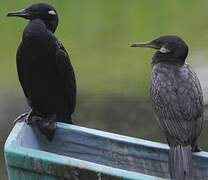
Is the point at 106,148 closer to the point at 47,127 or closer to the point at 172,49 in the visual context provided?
the point at 47,127

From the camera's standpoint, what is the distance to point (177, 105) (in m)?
3.00

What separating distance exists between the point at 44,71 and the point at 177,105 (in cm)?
57

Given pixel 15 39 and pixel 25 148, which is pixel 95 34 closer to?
pixel 15 39

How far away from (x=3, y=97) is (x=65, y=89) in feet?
8.32

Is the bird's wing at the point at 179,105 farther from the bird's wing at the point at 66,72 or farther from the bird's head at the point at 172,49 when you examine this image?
the bird's wing at the point at 66,72

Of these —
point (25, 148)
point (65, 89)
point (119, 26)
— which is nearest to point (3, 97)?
point (119, 26)

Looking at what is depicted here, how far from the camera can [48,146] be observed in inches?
124

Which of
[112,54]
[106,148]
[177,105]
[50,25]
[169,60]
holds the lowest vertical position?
[112,54]

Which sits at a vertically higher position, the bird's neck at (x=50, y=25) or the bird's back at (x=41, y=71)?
the bird's neck at (x=50, y=25)

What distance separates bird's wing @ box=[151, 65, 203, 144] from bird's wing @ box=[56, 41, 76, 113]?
0.34 metres

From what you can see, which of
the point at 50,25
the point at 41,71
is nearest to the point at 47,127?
the point at 41,71

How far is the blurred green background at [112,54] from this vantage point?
536 cm

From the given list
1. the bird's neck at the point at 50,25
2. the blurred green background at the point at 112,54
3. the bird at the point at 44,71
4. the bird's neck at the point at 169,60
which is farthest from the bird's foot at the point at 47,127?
the blurred green background at the point at 112,54

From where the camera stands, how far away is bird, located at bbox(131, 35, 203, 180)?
2.91 metres
